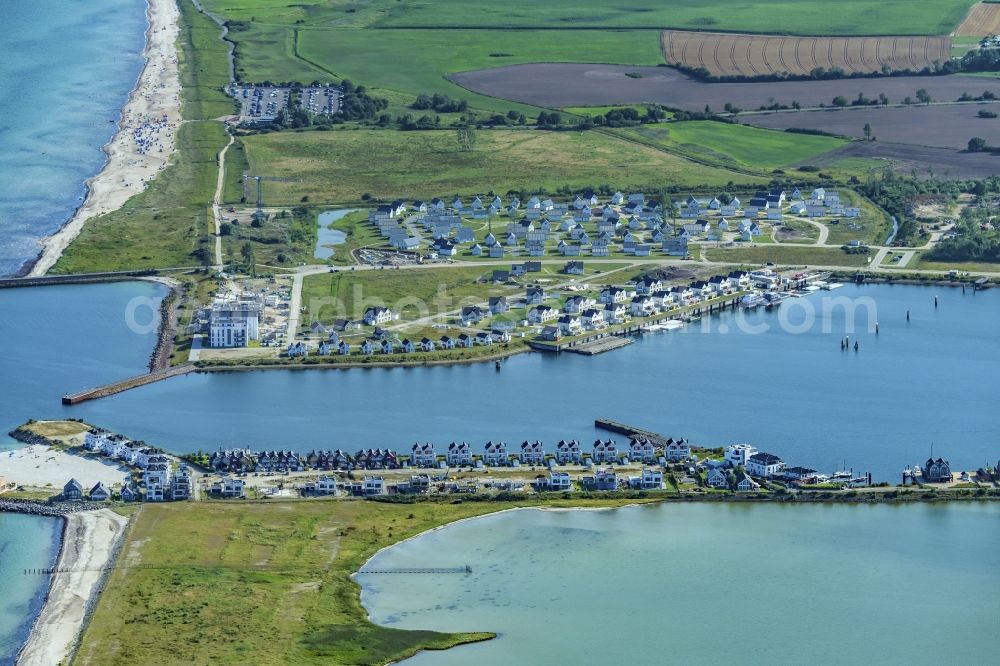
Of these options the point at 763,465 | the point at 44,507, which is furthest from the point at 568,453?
the point at 44,507

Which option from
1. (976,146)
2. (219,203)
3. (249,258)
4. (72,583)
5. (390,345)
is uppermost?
(976,146)

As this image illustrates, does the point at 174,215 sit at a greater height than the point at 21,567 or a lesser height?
greater

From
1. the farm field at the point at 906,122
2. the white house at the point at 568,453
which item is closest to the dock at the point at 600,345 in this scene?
the white house at the point at 568,453

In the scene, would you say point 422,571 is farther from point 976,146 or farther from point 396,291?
point 976,146

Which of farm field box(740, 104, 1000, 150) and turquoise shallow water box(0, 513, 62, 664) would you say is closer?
turquoise shallow water box(0, 513, 62, 664)

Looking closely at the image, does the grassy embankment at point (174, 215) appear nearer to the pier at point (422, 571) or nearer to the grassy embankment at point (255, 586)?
the grassy embankment at point (255, 586)

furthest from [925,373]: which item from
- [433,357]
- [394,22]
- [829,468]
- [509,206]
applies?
[394,22]

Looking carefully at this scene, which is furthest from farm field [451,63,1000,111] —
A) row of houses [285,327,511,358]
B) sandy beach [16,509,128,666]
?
sandy beach [16,509,128,666]

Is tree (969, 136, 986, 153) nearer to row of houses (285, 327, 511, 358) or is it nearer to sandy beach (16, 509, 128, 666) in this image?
row of houses (285, 327, 511, 358)
